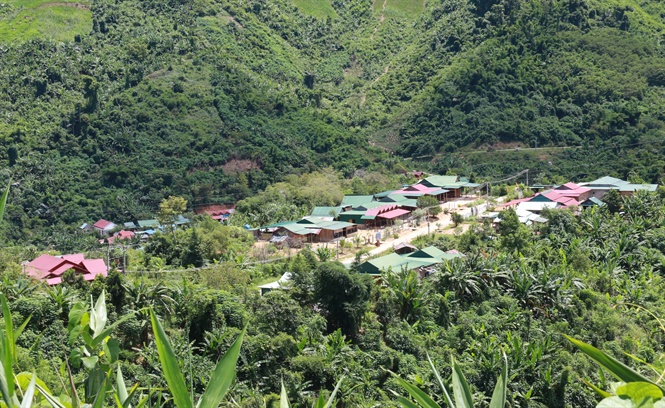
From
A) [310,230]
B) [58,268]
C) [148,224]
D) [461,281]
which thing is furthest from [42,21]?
[461,281]

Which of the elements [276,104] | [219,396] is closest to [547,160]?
[276,104]

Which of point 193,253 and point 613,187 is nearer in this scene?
point 193,253

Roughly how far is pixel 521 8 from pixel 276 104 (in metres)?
31.7

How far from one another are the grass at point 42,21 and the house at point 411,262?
5971cm

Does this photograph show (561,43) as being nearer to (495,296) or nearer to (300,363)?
(495,296)

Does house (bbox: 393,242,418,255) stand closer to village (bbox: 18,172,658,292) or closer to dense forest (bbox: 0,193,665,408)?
village (bbox: 18,172,658,292)

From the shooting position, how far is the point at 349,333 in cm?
Result: 2192

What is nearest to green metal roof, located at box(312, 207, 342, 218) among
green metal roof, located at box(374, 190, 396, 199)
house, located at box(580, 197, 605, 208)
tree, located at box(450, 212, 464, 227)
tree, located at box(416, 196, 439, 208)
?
green metal roof, located at box(374, 190, 396, 199)

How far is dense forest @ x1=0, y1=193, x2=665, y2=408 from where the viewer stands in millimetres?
18484

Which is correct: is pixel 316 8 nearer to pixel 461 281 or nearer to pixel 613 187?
pixel 613 187

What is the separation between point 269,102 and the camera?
69.9 m

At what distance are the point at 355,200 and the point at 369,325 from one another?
26.8 m

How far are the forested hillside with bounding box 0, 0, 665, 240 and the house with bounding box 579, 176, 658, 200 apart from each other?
439cm

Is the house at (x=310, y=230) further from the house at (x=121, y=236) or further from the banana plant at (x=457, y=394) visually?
the banana plant at (x=457, y=394)
